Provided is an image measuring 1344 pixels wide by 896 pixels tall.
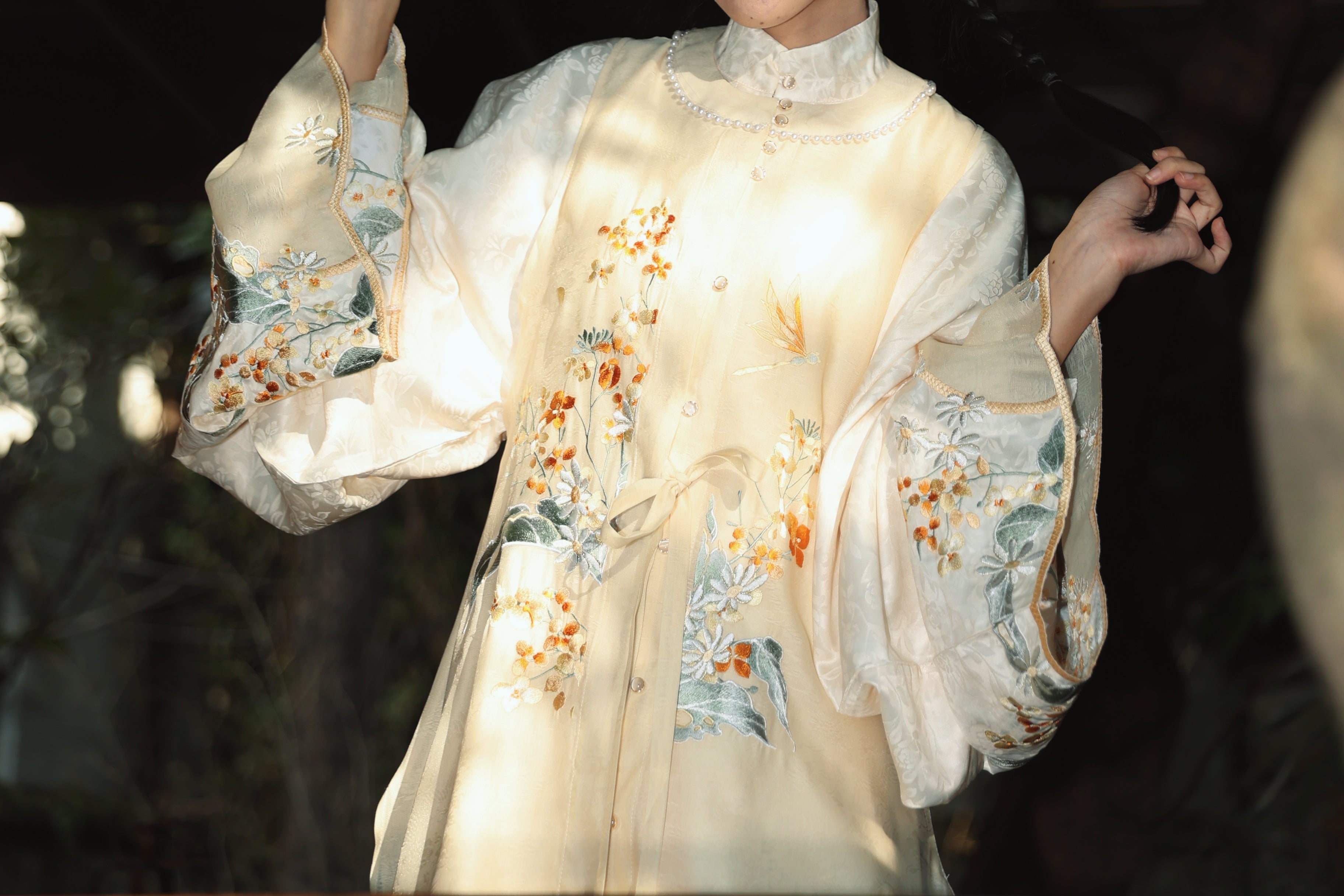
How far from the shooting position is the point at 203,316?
347 centimetres

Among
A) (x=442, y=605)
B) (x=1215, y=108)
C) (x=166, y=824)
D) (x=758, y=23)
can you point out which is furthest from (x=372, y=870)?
(x=442, y=605)

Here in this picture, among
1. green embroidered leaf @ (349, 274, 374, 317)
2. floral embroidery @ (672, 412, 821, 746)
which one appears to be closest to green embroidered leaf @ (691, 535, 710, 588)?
floral embroidery @ (672, 412, 821, 746)

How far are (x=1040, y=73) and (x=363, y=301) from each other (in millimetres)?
653

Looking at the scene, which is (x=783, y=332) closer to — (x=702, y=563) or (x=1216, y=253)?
(x=702, y=563)

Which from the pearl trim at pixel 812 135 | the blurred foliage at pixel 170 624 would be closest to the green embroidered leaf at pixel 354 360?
the pearl trim at pixel 812 135

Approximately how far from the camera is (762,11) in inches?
40.5

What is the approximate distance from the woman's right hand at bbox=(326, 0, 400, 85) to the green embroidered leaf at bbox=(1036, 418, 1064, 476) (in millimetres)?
658

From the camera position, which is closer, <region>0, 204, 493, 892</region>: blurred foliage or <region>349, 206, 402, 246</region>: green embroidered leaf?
<region>349, 206, 402, 246</region>: green embroidered leaf

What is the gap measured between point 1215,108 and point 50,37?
5.12 ft

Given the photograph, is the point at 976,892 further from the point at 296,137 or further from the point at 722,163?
the point at 296,137

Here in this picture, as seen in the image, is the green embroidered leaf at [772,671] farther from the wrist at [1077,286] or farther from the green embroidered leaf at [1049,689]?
the wrist at [1077,286]

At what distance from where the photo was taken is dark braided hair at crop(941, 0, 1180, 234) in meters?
1.15

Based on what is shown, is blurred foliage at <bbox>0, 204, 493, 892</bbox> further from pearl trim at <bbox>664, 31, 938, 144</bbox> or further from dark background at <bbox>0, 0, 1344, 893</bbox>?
pearl trim at <bbox>664, 31, 938, 144</bbox>

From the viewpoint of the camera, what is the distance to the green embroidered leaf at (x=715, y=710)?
98 cm
